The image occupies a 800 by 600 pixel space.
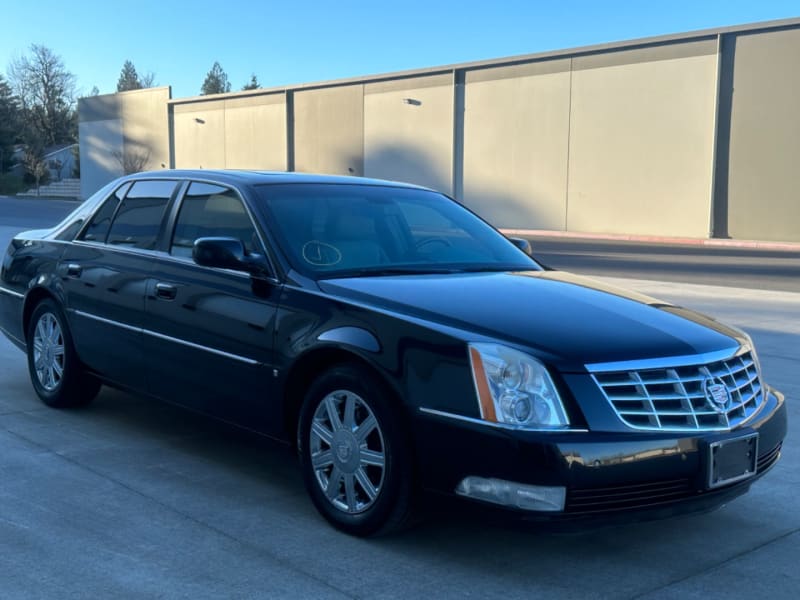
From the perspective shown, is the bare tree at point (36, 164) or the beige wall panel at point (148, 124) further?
the bare tree at point (36, 164)

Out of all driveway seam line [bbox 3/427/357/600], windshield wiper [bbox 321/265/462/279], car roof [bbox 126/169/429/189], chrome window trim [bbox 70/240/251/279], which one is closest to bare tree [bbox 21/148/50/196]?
chrome window trim [bbox 70/240/251/279]

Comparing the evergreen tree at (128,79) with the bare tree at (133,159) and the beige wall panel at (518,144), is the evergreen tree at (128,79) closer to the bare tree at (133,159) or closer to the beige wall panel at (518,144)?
the bare tree at (133,159)

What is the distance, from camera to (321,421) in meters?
4.08

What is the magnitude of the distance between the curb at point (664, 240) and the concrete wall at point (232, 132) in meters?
15.2

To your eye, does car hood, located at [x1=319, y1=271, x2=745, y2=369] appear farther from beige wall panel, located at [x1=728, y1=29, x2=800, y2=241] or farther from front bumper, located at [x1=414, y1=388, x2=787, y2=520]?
beige wall panel, located at [x1=728, y1=29, x2=800, y2=241]

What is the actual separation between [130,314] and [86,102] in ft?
206

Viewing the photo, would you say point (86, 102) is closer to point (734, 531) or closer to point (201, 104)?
point (201, 104)

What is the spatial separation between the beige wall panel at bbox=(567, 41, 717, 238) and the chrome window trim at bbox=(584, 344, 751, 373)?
93.1ft

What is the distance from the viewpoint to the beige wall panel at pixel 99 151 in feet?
196

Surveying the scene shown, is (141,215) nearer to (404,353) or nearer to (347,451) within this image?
(347,451)

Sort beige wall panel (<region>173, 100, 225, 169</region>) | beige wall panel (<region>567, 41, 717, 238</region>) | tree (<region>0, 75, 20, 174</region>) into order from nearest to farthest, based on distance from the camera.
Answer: beige wall panel (<region>567, 41, 717, 238</region>) < beige wall panel (<region>173, 100, 225, 169</region>) < tree (<region>0, 75, 20, 174</region>)

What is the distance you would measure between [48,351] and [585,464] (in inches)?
162

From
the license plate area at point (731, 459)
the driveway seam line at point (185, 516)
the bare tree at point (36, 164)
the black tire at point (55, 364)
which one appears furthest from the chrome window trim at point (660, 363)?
the bare tree at point (36, 164)

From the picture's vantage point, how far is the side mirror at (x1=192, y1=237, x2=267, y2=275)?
4.44 metres
